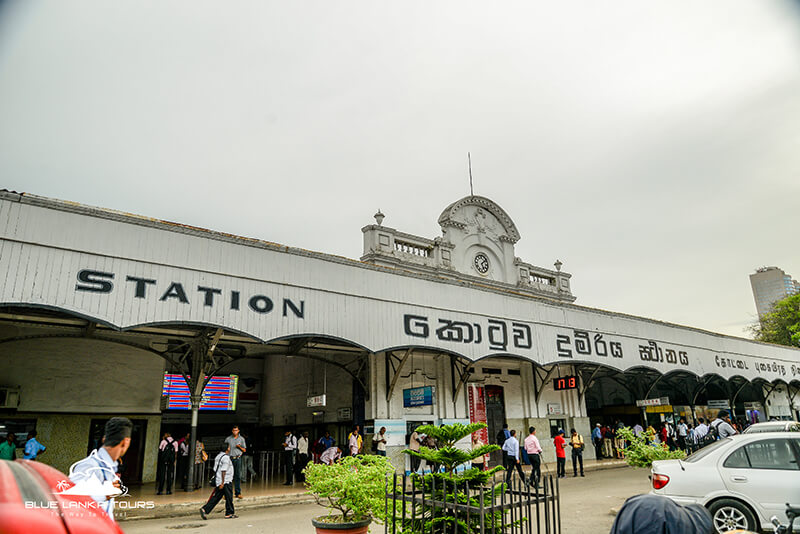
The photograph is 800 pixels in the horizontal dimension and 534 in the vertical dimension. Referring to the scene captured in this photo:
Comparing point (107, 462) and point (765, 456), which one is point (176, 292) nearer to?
point (107, 462)

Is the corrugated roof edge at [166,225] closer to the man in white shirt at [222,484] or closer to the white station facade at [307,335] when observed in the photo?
the white station facade at [307,335]

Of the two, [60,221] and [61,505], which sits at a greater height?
[60,221]

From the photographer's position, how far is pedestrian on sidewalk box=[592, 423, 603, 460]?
80.6ft

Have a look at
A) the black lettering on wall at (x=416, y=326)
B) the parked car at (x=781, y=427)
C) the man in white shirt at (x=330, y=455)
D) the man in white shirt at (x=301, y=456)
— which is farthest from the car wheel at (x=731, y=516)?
the man in white shirt at (x=301, y=456)

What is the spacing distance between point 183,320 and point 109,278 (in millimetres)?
1824

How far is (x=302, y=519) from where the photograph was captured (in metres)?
11.7

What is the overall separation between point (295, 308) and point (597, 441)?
56.4 ft

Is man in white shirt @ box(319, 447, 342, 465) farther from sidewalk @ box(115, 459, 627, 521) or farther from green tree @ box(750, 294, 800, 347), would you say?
green tree @ box(750, 294, 800, 347)

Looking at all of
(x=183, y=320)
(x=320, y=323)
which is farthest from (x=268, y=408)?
(x=183, y=320)

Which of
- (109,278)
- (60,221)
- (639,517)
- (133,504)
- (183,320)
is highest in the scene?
(60,221)

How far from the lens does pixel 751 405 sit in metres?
37.4

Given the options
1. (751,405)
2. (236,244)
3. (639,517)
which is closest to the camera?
(639,517)

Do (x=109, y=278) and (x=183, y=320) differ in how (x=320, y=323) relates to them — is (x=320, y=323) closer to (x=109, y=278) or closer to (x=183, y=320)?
(x=183, y=320)

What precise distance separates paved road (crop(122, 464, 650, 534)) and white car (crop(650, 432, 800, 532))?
1.87 m
